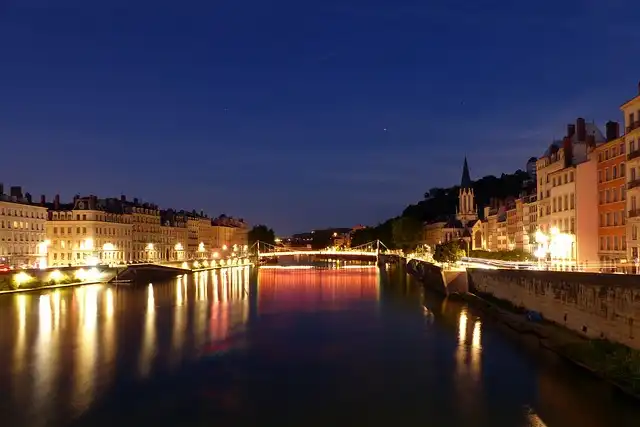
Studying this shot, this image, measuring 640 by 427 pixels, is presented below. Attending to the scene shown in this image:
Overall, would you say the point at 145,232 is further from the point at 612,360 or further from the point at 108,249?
the point at 612,360

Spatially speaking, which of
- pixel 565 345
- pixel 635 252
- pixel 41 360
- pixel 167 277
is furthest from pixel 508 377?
pixel 167 277

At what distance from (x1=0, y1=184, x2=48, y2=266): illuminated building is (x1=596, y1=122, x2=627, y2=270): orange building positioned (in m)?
48.9

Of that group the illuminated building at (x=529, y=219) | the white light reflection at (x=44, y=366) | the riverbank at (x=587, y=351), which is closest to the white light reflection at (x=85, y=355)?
the white light reflection at (x=44, y=366)

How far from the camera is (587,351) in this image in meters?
21.4

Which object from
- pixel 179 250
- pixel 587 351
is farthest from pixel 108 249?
pixel 587 351

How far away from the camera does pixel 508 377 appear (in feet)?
73.8

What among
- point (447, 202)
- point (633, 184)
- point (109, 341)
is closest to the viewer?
point (633, 184)

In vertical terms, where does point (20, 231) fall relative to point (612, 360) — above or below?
above

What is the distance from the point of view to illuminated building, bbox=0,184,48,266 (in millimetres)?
62688

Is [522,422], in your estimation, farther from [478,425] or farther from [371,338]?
[371,338]

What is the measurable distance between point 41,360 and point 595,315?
20.2 metres

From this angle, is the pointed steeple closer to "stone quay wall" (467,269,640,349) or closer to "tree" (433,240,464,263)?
"tree" (433,240,464,263)

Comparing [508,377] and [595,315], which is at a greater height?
[595,315]

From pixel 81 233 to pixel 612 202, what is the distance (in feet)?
200
